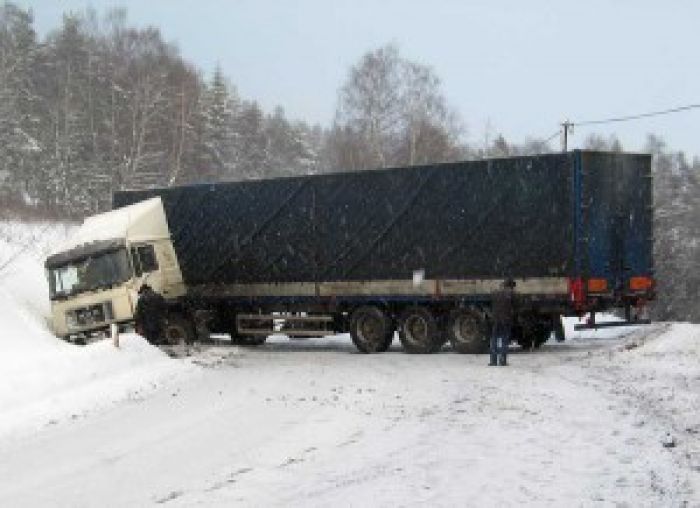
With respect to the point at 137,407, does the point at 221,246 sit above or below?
above

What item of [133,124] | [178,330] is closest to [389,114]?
[133,124]

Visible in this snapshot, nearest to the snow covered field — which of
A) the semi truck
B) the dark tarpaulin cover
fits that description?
the semi truck

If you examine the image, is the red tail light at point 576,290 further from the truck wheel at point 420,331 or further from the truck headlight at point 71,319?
the truck headlight at point 71,319

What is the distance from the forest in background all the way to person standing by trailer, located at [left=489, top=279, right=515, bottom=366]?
3088cm

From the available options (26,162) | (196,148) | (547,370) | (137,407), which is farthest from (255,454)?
(196,148)

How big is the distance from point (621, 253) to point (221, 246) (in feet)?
31.7

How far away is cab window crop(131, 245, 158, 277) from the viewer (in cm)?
2272

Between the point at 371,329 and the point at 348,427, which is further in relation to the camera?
the point at 371,329

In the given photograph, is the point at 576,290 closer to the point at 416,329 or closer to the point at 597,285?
the point at 597,285

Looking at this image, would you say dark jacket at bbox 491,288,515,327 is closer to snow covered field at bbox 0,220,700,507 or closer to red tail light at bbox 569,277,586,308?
snow covered field at bbox 0,220,700,507

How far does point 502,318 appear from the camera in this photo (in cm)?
1873

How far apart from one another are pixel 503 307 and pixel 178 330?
9.02 m

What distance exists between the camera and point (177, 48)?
72438mm

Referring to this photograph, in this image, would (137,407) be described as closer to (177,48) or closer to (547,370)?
(547,370)
